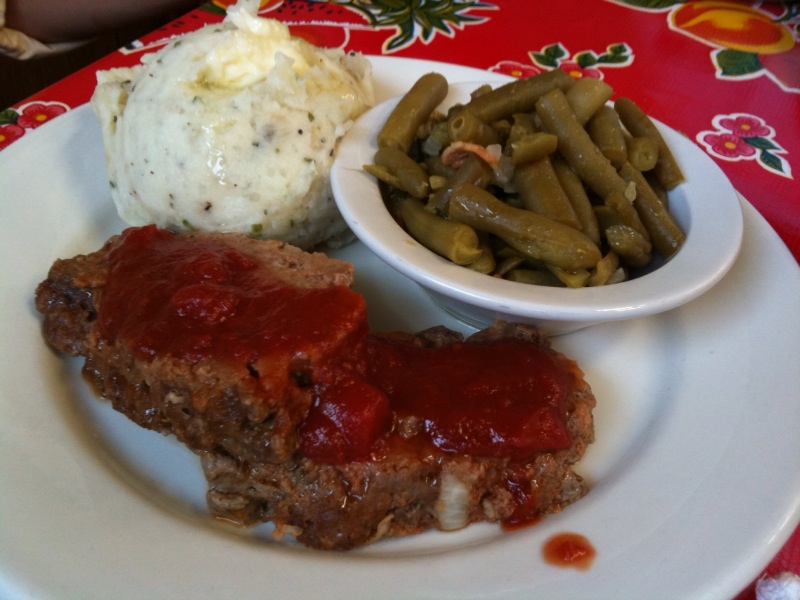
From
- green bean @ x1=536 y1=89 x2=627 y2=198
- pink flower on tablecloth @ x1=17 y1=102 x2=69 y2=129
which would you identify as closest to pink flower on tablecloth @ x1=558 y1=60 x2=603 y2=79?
green bean @ x1=536 y1=89 x2=627 y2=198

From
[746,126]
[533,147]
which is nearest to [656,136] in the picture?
[533,147]

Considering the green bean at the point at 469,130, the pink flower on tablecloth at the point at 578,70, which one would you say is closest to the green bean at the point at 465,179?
the green bean at the point at 469,130

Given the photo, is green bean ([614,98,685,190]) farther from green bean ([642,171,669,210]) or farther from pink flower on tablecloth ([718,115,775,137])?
pink flower on tablecloth ([718,115,775,137])

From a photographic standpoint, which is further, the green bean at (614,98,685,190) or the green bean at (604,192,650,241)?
the green bean at (614,98,685,190)

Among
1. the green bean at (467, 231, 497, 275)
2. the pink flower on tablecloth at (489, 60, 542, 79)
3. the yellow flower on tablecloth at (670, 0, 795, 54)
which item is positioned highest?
the green bean at (467, 231, 497, 275)

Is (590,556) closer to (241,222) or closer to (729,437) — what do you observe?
(729,437)

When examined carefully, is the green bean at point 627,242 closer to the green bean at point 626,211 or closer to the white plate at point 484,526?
the green bean at point 626,211

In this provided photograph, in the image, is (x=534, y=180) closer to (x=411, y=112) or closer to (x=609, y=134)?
(x=609, y=134)
